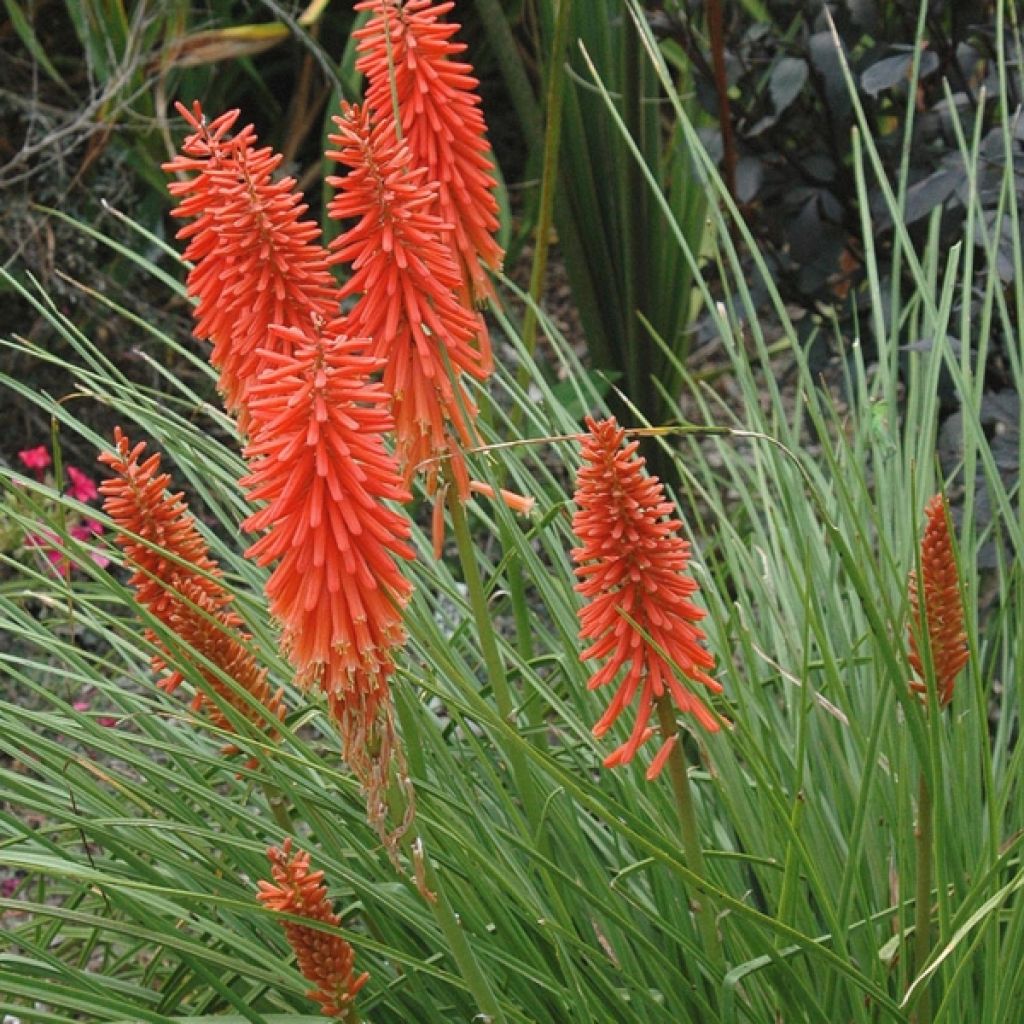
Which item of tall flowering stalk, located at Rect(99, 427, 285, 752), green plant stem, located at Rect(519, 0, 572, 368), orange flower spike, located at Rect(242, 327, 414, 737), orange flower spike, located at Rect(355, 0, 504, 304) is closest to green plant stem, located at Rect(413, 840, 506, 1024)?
orange flower spike, located at Rect(242, 327, 414, 737)

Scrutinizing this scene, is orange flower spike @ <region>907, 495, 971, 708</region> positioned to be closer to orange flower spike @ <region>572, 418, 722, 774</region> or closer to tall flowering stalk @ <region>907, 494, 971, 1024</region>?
tall flowering stalk @ <region>907, 494, 971, 1024</region>

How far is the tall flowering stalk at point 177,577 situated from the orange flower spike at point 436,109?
428 mm

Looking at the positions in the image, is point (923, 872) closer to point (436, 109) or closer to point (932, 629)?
point (932, 629)

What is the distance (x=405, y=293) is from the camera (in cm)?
161

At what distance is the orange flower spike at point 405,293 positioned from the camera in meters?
1.52

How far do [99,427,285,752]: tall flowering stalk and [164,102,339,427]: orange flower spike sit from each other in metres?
0.15

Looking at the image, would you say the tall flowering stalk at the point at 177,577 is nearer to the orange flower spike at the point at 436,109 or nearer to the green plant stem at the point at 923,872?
the orange flower spike at the point at 436,109

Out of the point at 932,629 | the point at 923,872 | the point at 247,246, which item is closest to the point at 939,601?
the point at 932,629

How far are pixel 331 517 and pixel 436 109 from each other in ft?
2.14

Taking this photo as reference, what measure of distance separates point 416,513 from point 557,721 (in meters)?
1.65

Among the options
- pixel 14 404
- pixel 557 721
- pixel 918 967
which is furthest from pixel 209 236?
pixel 14 404

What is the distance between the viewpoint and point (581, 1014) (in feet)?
5.59

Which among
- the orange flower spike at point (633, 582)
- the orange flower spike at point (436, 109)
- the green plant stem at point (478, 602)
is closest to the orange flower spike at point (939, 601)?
the orange flower spike at point (633, 582)

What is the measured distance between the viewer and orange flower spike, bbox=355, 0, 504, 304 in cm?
178
